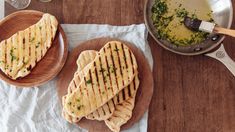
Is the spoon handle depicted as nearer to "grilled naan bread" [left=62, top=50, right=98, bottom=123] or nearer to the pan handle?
the pan handle

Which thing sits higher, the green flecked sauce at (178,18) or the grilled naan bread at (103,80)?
the green flecked sauce at (178,18)

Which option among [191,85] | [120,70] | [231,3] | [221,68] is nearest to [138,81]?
[120,70]

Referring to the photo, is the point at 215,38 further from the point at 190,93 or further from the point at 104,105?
the point at 104,105

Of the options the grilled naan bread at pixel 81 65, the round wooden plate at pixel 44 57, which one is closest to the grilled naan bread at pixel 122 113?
the grilled naan bread at pixel 81 65

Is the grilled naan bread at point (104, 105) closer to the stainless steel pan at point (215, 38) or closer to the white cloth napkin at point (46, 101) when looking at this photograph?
the white cloth napkin at point (46, 101)

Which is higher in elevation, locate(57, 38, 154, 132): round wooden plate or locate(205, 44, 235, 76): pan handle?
locate(205, 44, 235, 76): pan handle

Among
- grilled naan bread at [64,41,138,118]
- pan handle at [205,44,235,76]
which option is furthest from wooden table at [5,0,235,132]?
grilled naan bread at [64,41,138,118]
